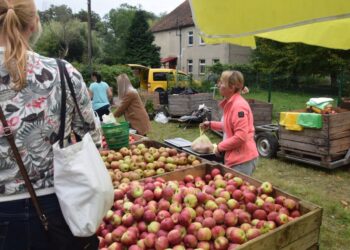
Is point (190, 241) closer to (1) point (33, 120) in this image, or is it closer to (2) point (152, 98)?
(1) point (33, 120)

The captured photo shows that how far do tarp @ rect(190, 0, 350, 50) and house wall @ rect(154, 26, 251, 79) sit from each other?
83.7 ft

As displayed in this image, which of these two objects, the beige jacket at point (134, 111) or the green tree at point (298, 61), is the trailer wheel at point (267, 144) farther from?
the green tree at point (298, 61)

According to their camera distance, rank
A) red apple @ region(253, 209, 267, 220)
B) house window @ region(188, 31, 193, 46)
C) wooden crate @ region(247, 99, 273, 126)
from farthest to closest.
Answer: house window @ region(188, 31, 193, 46) → wooden crate @ region(247, 99, 273, 126) → red apple @ region(253, 209, 267, 220)

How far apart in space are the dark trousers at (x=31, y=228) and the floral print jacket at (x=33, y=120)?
71 mm

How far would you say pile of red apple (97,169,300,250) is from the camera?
2.35 meters

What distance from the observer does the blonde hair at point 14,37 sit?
4.79ft

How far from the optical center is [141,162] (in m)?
3.84

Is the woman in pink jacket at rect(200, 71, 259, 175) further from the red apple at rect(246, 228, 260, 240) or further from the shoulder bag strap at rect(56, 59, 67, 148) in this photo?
the shoulder bag strap at rect(56, 59, 67, 148)

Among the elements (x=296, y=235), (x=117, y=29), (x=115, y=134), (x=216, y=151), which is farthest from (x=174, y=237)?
(x=117, y=29)

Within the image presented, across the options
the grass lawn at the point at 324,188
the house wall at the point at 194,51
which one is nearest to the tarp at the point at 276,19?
the grass lawn at the point at 324,188

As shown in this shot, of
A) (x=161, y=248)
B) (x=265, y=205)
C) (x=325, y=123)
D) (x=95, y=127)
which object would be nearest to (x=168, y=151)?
(x=265, y=205)

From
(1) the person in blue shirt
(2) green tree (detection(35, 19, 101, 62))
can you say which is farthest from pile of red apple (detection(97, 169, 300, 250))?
(2) green tree (detection(35, 19, 101, 62))

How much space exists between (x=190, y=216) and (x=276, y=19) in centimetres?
145

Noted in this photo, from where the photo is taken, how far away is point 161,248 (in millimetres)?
2266
